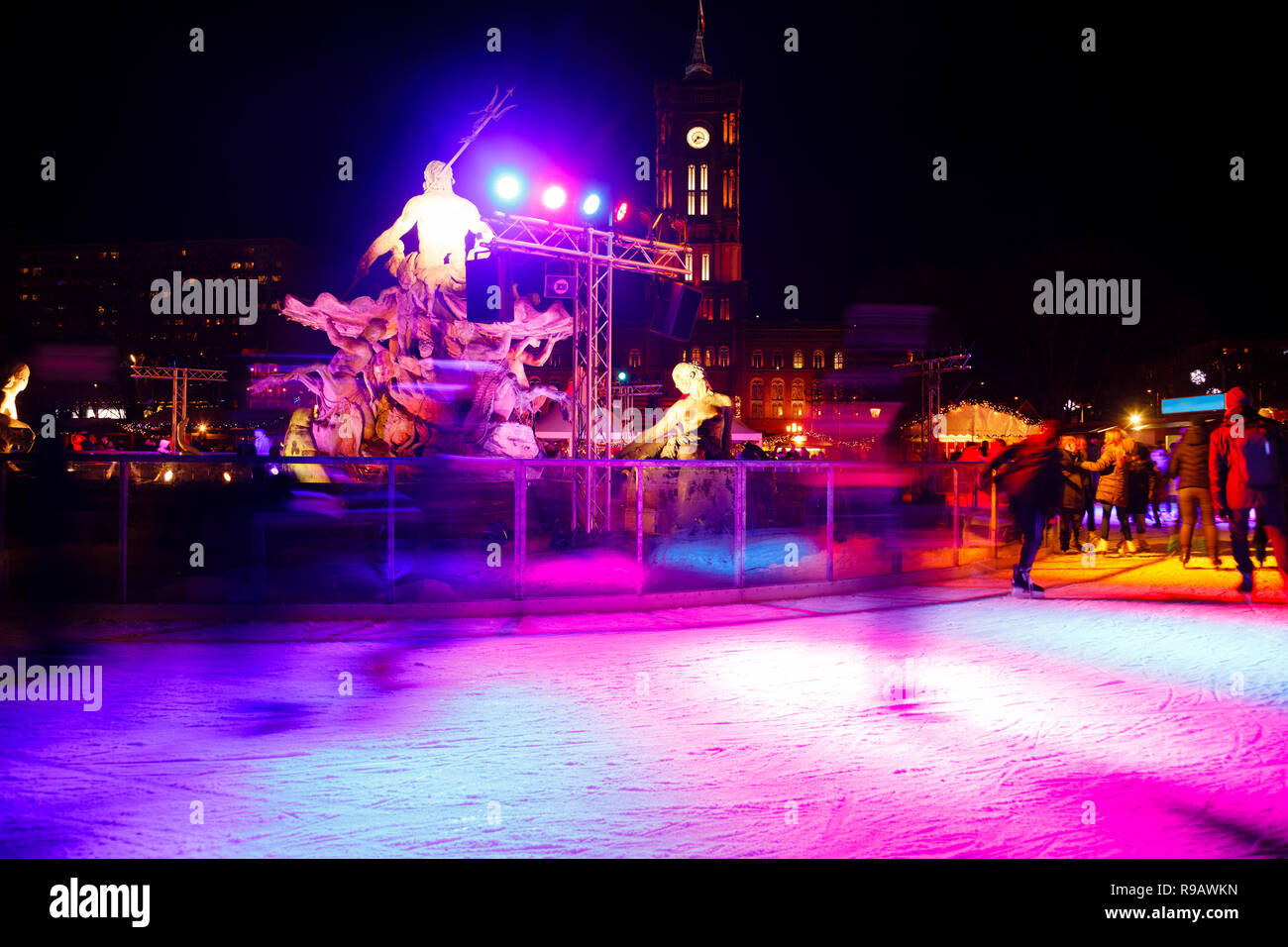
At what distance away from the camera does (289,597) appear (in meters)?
8.88

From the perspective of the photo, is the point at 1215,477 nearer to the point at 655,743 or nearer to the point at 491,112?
the point at 655,743

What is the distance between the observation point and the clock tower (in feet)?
334

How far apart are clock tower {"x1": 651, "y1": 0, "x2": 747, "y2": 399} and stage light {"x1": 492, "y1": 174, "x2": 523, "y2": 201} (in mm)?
84608

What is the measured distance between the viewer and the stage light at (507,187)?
1548cm

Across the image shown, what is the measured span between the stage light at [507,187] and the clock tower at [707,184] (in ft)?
278

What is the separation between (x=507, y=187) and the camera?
51.0ft

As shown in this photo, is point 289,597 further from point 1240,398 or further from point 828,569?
point 1240,398

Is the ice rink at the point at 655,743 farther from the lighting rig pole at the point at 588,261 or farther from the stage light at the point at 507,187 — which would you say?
the stage light at the point at 507,187

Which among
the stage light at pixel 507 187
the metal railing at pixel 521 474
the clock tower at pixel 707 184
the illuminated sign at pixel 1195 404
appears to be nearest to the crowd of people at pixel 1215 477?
the metal railing at pixel 521 474

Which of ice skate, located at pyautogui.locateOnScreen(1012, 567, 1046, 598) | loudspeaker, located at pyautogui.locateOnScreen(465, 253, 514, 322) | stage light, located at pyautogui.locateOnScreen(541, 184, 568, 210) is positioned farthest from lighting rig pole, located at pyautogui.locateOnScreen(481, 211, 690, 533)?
ice skate, located at pyautogui.locateOnScreen(1012, 567, 1046, 598)

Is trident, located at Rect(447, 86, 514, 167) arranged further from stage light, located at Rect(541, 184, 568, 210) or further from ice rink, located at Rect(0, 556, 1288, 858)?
ice rink, located at Rect(0, 556, 1288, 858)

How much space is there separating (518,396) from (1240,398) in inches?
601

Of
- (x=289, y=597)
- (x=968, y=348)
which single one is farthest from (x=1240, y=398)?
(x=968, y=348)
